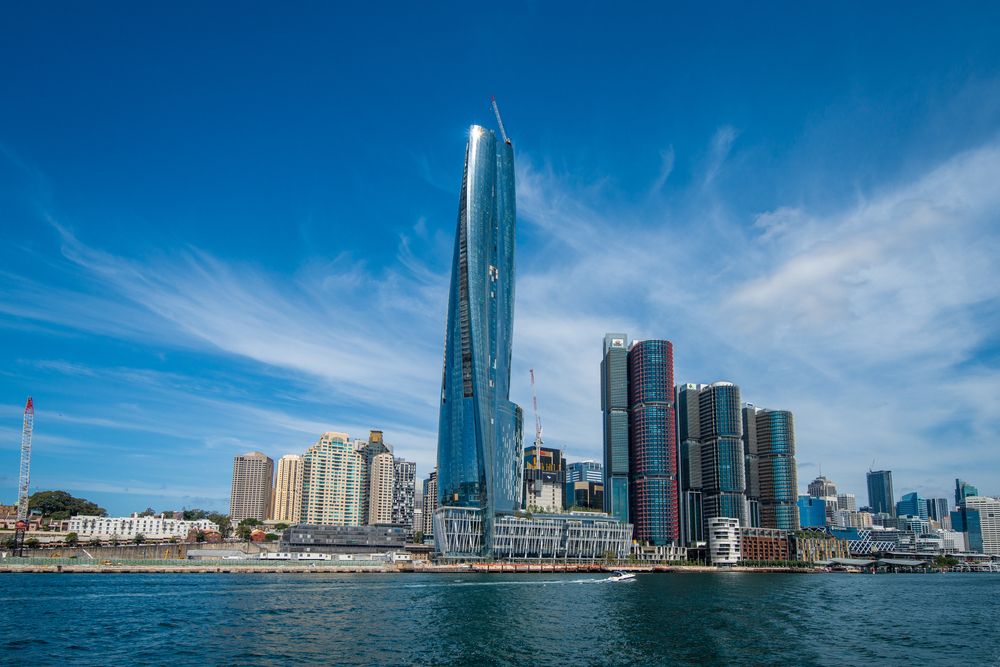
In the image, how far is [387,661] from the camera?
54.4 meters

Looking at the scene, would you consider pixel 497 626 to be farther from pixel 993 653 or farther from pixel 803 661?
pixel 993 653

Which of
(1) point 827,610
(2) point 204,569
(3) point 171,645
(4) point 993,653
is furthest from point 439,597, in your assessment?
(2) point 204,569

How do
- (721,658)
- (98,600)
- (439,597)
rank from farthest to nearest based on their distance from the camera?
(439,597) → (98,600) → (721,658)

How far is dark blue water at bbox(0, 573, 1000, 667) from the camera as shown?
5734 centimetres

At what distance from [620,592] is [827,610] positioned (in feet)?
125

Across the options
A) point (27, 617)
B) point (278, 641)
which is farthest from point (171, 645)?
point (27, 617)

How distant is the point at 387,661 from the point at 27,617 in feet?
157

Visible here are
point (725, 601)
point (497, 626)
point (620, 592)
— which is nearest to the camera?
point (497, 626)

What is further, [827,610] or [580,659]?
[827,610]

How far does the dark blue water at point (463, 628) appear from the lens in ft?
188

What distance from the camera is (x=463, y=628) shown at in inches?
2840

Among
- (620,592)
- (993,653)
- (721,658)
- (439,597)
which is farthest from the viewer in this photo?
(620,592)

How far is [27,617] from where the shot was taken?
7588 cm

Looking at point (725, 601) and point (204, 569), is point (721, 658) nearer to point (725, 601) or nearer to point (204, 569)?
point (725, 601)
